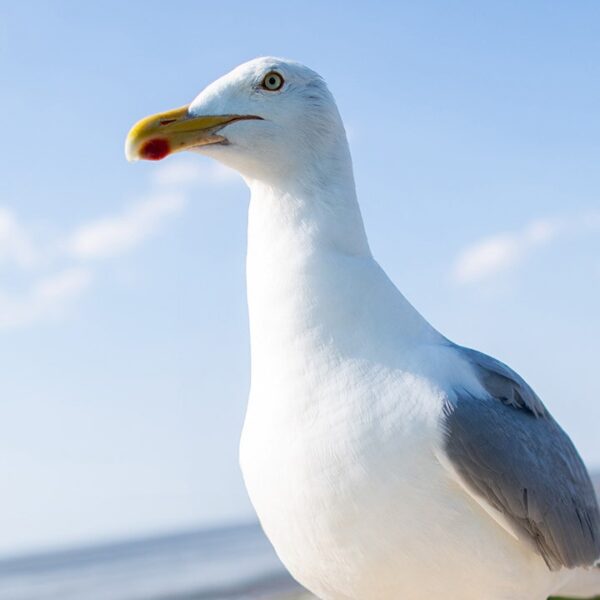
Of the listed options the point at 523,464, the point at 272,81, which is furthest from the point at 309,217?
the point at 523,464

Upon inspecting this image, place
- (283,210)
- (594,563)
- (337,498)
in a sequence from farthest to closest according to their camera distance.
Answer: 1. (594,563)
2. (283,210)
3. (337,498)

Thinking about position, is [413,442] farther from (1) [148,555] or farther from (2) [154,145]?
(1) [148,555]

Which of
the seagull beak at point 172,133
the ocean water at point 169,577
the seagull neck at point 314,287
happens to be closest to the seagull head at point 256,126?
the seagull beak at point 172,133

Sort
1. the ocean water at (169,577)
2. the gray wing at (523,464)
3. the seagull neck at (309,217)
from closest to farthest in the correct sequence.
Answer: the gray wing at (523,464)
the seagull neck at (309,217)
the ocean water at (169,577)

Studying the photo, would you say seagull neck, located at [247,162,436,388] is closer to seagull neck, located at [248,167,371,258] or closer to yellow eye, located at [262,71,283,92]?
seagull neck, located at [248,167,371,258]

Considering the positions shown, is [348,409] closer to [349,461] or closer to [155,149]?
[349,461]

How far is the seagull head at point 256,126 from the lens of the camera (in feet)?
11.2

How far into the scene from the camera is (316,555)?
328cm

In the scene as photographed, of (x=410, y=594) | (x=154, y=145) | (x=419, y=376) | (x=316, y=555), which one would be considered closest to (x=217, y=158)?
(x=154, y=145)

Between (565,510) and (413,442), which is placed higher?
(413,442)

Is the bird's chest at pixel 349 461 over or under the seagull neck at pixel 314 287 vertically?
under

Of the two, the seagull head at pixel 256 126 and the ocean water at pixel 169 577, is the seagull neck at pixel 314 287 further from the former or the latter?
the ocean water at pixel 169 577

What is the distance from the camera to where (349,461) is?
3.12m

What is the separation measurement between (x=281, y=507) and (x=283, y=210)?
959 mm
